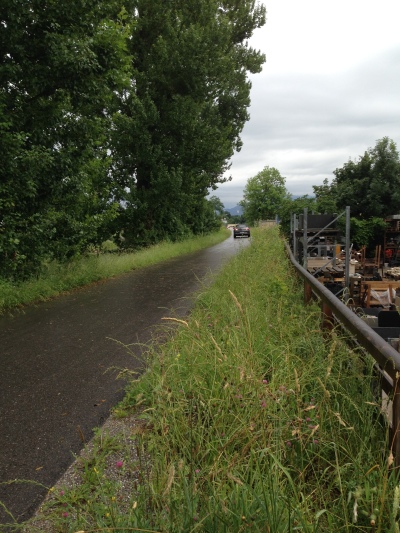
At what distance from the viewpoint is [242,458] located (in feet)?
7.59

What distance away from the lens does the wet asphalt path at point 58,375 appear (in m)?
3.08

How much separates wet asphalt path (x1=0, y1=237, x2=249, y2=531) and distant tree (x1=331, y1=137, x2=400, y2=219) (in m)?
34.8

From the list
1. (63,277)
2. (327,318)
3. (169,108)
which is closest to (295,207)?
(169,108)

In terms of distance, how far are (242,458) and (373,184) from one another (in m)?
41.4

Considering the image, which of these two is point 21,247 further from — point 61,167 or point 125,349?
point 125,349

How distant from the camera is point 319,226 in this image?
20.3m

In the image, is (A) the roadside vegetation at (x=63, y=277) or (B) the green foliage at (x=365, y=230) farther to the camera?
(B) the green foliage at (x=365, y=230)

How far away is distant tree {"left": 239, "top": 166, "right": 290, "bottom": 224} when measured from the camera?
334ft

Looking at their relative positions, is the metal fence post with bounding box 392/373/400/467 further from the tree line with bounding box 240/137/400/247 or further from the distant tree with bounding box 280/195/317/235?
the tree line with bounding box 240/137/400/247

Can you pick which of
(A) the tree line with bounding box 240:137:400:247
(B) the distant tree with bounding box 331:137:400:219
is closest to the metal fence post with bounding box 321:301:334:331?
(A) the tree line with bounding box 240:137:400:247

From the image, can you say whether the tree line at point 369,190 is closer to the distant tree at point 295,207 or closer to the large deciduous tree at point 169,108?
the distant tree at point 295,207

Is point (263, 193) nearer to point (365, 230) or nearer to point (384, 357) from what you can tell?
point (365, 230)

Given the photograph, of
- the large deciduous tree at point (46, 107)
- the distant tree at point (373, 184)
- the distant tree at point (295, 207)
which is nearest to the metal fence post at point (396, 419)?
the large deciduous tree at point (46, 107)

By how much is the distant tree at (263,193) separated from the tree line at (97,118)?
79999mm
